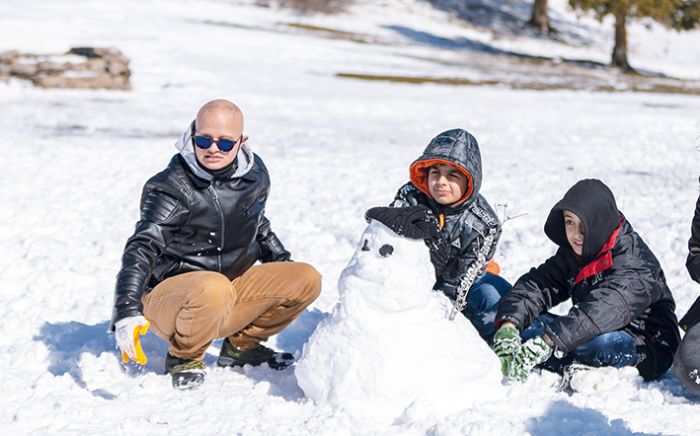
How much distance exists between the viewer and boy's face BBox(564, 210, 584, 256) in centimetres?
407

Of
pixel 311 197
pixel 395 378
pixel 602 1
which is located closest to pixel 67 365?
pixel 395 378

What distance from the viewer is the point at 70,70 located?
616 inches

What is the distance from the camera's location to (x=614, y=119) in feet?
45.6

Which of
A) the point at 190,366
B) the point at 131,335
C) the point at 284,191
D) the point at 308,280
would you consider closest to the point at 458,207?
the point at 308,280

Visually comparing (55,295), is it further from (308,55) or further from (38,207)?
(308,55)

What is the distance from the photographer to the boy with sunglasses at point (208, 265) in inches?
150

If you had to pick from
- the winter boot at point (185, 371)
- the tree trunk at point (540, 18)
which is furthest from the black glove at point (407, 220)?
the tree trunk at point (540, 18)

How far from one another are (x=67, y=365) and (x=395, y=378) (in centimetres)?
177

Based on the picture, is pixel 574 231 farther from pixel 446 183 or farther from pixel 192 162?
pixel 192 162

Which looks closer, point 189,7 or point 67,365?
point 67,365

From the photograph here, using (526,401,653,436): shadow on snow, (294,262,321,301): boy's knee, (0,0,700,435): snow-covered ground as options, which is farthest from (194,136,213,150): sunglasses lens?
(526,401,653,436): shadow on snow

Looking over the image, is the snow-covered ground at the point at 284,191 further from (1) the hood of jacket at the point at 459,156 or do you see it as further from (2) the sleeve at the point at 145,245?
(1) the hood of jacket at the point at 459,156

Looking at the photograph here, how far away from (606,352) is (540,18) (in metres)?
38.6

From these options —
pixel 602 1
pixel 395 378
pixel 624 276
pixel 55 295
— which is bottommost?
pixel 55 295
